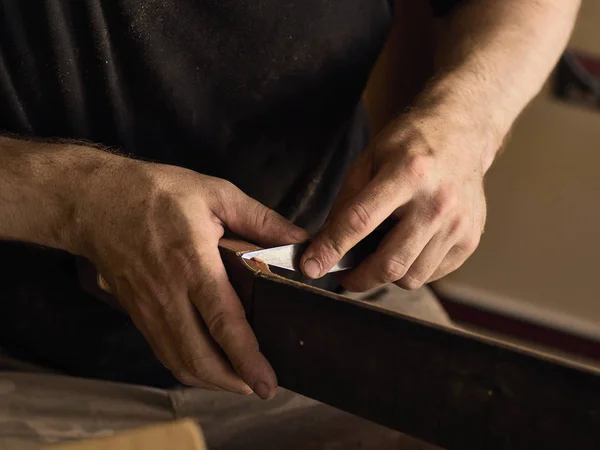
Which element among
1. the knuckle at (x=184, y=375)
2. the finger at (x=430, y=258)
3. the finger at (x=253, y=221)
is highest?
the finger at (x=253, y=221)

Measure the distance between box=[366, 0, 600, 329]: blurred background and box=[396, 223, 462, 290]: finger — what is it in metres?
0.78

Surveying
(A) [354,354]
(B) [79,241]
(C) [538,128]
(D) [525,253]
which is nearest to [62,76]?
(B) [79,241]

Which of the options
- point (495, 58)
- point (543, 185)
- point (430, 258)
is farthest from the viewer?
point (543, 185)

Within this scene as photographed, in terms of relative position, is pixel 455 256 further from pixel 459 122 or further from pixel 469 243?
pixel 459 122

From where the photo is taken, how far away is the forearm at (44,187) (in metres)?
0.60

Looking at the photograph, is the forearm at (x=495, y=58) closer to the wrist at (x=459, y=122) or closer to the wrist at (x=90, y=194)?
the wrist at (x=459, y=122)

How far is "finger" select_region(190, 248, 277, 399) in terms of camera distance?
522 mm

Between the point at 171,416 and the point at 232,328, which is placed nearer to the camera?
the point at 232,328

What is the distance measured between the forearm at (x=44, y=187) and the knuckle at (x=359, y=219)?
0.68 ft

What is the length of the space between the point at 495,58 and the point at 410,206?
24cm

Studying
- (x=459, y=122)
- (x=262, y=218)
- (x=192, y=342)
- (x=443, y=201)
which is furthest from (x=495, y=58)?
(x=192, y=342)

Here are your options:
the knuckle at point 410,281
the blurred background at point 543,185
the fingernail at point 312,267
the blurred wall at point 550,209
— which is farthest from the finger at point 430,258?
the blurred wall at point 550,209

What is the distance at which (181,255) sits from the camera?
1.78 feet

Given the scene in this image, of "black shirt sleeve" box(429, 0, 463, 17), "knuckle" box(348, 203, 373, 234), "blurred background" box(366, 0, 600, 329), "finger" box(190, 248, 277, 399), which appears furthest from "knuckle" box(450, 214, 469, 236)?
"blurred background" box(366, 0, 600, 329)
